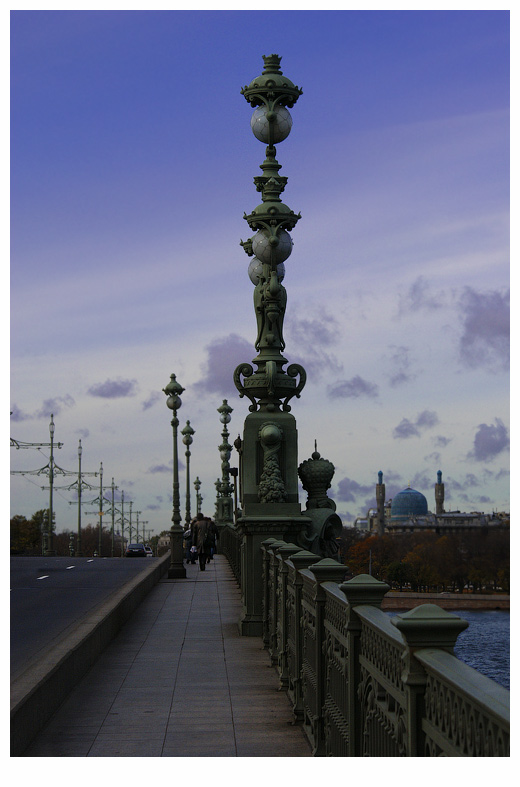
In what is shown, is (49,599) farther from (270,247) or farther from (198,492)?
(198,492)

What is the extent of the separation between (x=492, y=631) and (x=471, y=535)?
592mm

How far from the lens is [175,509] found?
33.2m

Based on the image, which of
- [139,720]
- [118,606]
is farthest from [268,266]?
[139,720]

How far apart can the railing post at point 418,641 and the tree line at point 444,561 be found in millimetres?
1177

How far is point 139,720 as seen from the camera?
9.78 m

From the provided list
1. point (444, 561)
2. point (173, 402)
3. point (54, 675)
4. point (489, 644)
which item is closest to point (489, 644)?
point (489, 644)

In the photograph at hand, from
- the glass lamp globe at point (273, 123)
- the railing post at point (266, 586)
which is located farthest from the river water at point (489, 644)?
the glass lamp globe at point (273, 123)

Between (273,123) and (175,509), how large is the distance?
17541 millimetres

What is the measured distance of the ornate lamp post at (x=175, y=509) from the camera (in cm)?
3241

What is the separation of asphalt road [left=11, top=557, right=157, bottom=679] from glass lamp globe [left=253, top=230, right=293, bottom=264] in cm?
651

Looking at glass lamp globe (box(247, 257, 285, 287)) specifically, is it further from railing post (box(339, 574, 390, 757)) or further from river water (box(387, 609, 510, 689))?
railing post (box(339, 574, 390, 757))

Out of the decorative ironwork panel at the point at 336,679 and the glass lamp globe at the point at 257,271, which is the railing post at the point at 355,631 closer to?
the decorative ironwork panel at the point at 336,679

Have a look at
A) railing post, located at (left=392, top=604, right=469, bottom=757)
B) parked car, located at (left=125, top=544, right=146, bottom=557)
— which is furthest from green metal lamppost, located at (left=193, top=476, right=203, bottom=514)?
railing post, located at (left=392, top=604, right=469, bottom=757)
